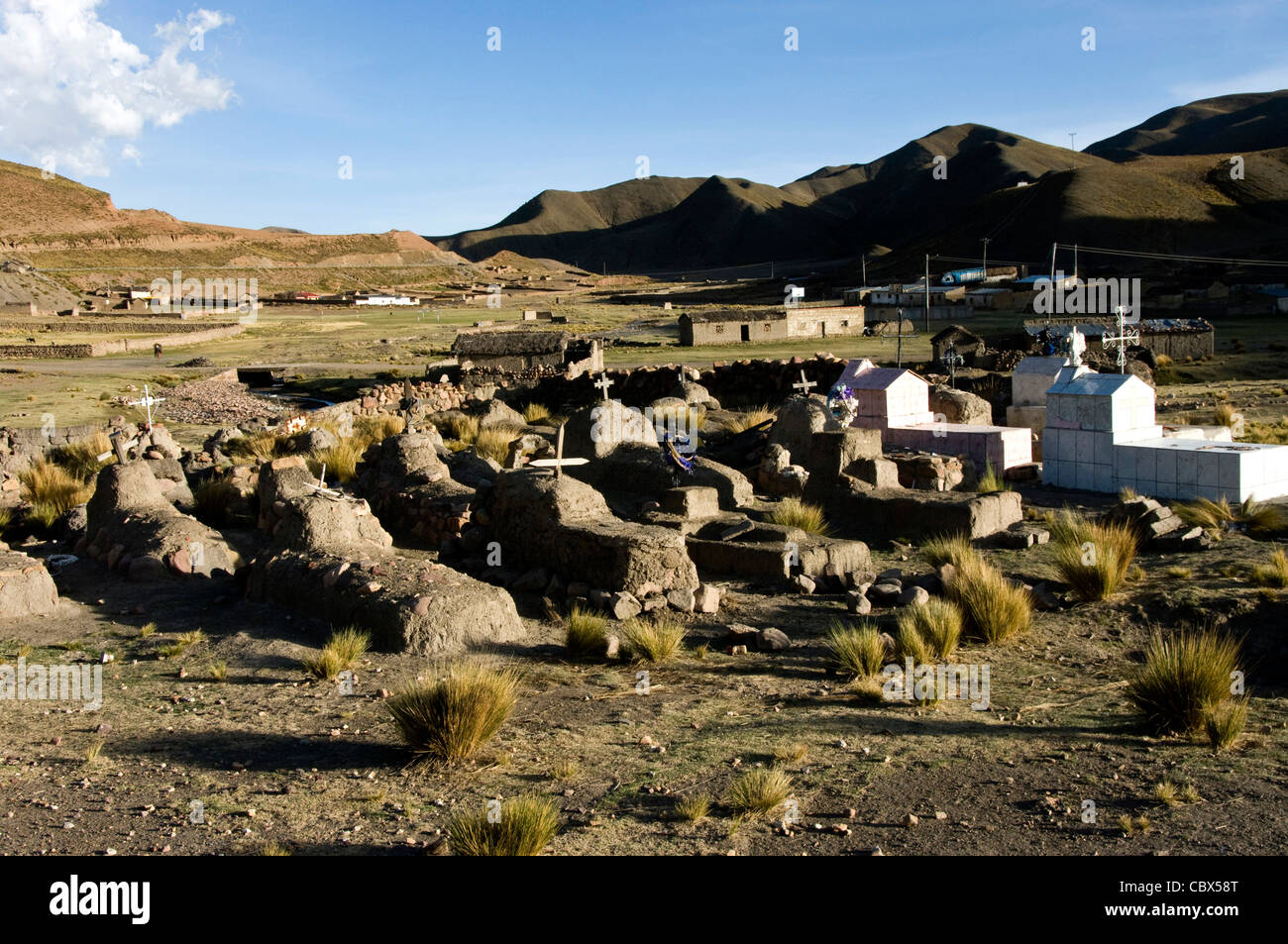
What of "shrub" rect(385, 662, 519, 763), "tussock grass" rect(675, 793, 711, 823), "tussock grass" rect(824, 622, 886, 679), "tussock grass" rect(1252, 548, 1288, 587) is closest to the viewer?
"tussock grass" rect(675, 793, 711, 823)

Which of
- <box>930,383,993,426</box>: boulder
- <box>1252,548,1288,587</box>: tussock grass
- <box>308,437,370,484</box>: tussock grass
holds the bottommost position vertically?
<box>1252,548,1288,587</box>: tussock grass

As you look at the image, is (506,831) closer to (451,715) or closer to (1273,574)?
(451,715)

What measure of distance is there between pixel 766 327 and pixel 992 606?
4072cm

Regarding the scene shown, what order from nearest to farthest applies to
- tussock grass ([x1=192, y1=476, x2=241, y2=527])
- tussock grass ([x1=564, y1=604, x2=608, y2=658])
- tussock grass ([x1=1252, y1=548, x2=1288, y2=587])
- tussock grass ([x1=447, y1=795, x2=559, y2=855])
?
tussock grass ([x1=447, y1=795, x2=559, y2=855]) < tussock grass ([x1=564, y1=604, x2=608, y2=658]) < tussock grass ([x1=1252, y1=548, x2=1288, y2=587]) < tussock grass ([x1=192, y1=476, x2=241, y2=527])

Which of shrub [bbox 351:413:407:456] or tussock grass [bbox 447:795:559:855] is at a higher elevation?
shrub [bbox 351:413:407:456]

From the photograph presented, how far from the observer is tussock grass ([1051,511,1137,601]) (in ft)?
32.7

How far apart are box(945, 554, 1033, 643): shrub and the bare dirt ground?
184mm

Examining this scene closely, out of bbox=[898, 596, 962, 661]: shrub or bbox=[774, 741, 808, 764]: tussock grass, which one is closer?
bbox=[774, 741, 808, 764]: tussock grass

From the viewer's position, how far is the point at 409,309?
3196 inches

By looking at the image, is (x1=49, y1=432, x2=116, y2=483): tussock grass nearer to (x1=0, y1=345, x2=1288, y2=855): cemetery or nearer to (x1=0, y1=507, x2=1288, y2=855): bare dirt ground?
(x1=0, y1=345, x2=1288, y2=855): cemetery

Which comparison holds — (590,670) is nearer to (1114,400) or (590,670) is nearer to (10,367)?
(1114,400)

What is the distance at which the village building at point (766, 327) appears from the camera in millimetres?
48469

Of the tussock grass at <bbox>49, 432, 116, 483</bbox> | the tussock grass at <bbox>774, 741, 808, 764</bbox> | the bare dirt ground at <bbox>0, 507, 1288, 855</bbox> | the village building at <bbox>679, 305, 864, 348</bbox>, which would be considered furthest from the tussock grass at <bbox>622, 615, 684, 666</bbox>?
the village building at <bbox>679, 305, 864, 348</bbox>

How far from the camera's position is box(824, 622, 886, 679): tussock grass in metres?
8.07
